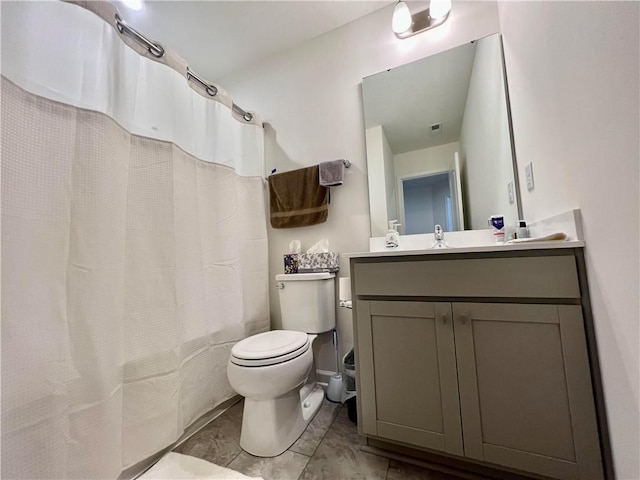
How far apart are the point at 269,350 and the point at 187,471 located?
555 mm

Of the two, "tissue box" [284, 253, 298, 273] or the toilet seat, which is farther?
"tissue box" [284, 253, 298, 273]

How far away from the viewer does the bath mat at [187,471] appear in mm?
1015

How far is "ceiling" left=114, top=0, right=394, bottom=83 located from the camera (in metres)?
1.59

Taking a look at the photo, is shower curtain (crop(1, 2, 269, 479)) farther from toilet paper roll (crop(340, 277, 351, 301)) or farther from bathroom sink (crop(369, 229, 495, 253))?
bathroom sink (crop(369, 229, 495, 253))

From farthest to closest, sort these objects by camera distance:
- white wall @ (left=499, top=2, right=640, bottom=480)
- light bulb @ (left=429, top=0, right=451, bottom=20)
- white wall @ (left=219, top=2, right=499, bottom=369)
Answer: white wall @ (left=219, top=2, right=499, bottom=369) → light bulb @ (left=429, top=0, right=451, bottom=20) → white wall @ (left=499, top=2, right=640, bottom=480)

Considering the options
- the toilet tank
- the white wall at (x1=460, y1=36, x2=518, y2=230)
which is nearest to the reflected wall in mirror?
the white wall at (x1=460, y1=36, x2=518, y2=230)

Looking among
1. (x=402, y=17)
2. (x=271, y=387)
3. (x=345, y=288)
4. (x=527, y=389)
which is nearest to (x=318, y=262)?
(x=345, y=288)

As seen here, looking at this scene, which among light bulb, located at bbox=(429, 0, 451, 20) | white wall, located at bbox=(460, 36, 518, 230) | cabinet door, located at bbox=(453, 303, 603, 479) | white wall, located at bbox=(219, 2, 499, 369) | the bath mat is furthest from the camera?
white wall, located at bbox=(219, 2, 499, 369)

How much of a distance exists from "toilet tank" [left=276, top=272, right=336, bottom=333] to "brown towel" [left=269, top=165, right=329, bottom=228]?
1.32 ft

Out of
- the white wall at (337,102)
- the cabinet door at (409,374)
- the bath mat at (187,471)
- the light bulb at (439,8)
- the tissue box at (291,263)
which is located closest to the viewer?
the cabinet door at (409,374)

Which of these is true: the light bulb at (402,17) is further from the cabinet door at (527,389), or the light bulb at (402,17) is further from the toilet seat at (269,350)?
the toilet seat at (269,350)

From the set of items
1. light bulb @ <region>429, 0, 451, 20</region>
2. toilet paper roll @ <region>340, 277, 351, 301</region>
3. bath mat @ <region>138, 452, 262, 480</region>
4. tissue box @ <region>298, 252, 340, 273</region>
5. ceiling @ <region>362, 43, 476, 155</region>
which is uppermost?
light bulb @ <region>429, 0, 451, 20</region>

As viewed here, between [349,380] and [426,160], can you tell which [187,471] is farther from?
[426,160]

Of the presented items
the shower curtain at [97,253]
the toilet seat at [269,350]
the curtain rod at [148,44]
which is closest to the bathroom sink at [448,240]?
the toilet seat at [269,350]
